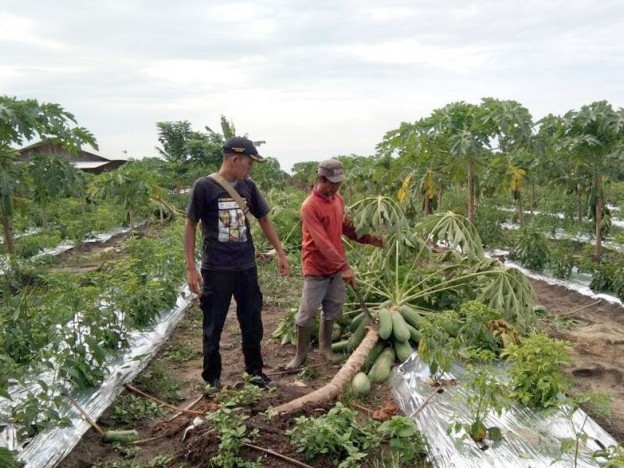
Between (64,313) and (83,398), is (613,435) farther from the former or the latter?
(64,313)

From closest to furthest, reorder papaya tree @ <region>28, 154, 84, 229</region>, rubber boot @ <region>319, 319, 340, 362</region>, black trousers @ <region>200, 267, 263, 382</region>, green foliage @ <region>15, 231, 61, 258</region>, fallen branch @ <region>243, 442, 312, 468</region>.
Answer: fallen branch @ <region>243, 442, 312, 468</region>, black trousers @ <region>200, 267, 263, 382</region>, rubber boot @ <region>319, 319, 340, 362</region>, papaya tree @ <region>28, 154, 84, 229</region>, green foliage @ <region>15, 231, 61, 258</region>

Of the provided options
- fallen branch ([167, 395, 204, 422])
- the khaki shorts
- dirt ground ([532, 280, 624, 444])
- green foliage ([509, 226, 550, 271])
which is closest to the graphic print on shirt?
the khaki shorts

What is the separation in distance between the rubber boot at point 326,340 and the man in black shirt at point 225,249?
86 cm

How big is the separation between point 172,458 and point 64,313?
54.0 inches

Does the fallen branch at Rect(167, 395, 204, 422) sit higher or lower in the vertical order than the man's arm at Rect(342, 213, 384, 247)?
lower

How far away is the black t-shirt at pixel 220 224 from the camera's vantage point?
3.96 meters

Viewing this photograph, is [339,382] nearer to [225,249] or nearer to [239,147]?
[225,249]

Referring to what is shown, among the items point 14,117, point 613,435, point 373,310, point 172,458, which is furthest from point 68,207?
point 613,435

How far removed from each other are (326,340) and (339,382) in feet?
3.20

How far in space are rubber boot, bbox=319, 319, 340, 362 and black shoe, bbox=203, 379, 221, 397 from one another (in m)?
1.12

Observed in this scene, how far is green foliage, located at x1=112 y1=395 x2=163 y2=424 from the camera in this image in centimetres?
386

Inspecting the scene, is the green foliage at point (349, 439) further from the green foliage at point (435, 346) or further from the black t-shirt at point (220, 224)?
the black t-shirt at point (220, 224)

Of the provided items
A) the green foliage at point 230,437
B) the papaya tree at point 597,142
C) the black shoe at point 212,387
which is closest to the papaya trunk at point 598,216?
the papaya tree at point 597,142

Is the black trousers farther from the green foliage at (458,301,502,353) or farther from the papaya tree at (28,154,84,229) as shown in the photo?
the papaya tree at (28,154,84,229)
